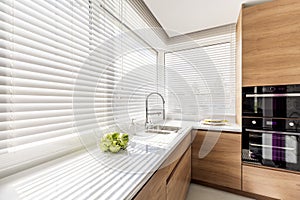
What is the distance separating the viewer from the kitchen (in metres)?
0.79

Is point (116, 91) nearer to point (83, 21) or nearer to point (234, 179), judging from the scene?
point (83, 21)

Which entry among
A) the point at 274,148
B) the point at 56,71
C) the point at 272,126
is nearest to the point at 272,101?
the point at 272,126

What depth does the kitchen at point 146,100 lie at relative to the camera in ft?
2.61

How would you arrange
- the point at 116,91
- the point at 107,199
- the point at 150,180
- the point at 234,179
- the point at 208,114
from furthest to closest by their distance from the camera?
the point at 208,114 < the point at 234,179 < the point at 116,91 < the point at 150,180 < the point at 107,199

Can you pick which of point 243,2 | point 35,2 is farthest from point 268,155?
point 35,2

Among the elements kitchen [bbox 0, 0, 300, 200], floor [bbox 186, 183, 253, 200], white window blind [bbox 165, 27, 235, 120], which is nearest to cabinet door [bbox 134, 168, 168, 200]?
kitchen [bbox 0, 0, 300, 200]

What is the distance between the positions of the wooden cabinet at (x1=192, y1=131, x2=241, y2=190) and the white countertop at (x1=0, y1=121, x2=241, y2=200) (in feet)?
3.90

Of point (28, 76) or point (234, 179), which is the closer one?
point (28, 76)

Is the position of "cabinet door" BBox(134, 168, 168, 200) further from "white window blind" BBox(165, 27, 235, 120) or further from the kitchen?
"white window blind" BBox(165, 27, 235, 120)

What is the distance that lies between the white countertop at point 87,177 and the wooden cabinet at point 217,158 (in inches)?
46.8

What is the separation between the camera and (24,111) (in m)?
0.83

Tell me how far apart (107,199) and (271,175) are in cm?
197

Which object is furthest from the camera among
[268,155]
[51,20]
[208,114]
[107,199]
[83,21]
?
[208,114]

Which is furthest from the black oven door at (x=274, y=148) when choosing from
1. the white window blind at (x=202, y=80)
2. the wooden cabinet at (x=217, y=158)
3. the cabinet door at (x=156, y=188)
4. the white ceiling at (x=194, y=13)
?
the white ceiling at (x=194, y=13)
